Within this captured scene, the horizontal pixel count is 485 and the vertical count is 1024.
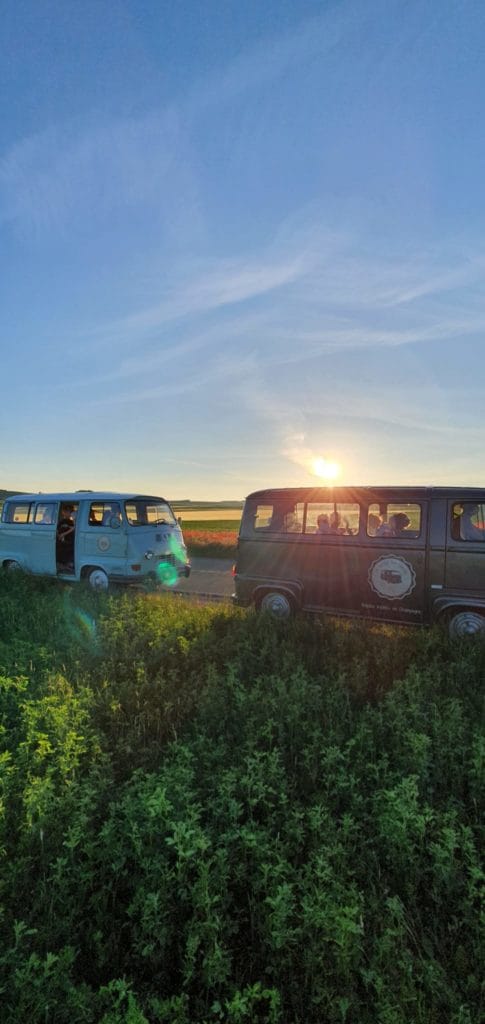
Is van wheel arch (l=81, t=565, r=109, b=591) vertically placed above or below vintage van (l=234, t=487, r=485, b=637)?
below

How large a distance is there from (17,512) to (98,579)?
14.1ft

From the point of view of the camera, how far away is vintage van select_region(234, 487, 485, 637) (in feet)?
25.5

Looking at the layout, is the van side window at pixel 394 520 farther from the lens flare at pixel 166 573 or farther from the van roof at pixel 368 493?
the lens flare at pixel 166 573

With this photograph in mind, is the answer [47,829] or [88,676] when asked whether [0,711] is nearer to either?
[88,676]

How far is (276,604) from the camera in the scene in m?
9.77

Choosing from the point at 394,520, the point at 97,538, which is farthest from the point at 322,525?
the point at 97,538

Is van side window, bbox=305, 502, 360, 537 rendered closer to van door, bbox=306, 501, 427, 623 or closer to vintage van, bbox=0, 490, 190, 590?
van door, bbox=306, 501, 427, 623

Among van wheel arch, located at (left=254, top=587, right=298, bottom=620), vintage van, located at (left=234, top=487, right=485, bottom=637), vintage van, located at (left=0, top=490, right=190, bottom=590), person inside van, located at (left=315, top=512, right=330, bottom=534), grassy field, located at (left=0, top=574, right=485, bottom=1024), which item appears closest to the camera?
grassy field, located at (left=0, top=574, right=485, bottom=1024)

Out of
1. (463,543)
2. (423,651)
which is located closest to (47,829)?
(423,651)

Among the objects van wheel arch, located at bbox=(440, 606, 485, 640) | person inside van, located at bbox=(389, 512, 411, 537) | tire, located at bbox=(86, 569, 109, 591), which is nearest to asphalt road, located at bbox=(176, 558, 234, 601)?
tire, located at bbox=(86, 569, 109, 591)

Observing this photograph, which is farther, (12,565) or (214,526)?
(214,526)

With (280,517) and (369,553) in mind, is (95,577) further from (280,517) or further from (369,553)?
(369,553)

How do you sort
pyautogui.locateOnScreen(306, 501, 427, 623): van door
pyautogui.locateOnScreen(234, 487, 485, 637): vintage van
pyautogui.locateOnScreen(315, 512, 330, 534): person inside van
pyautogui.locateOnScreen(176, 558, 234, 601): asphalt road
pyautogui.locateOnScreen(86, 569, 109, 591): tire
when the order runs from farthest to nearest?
pyautogui.locateOnScreen(176, 558, 234, 601): asphalt road, pyautogui.locateOnScreen(86, 569, 109, 591): tire, pyautogui.locateOnScreen(315, 512, 330, 534): person inside van, pyautogui.locateOnScreen(306, 501, 427, 623): van door, pyautogui.locateOnScreen(234, 487, 485, 637): vintage van

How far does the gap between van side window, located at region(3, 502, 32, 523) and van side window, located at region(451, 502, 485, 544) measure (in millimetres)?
12175
